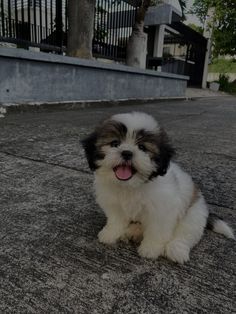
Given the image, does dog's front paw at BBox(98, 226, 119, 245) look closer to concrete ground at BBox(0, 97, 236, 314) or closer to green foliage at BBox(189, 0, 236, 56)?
concrete ground at BBox(0, 97, 236, 314)

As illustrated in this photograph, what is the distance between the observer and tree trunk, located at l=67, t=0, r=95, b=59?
8.20 m

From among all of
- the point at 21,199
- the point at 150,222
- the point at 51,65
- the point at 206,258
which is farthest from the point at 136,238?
the point at 51,65

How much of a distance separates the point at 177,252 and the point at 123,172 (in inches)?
21.8

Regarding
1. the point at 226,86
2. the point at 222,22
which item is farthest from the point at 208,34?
the point at 226,86

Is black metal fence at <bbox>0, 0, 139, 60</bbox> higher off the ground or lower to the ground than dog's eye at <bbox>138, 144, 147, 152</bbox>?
higher

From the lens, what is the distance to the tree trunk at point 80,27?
8.20m

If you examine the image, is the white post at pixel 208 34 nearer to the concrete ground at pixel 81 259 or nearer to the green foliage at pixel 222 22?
the green foliage at pixel 222 22

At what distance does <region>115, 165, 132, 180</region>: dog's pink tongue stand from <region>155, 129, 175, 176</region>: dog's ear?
0.55 feet

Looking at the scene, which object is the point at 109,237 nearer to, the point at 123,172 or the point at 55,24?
the point at 123,172

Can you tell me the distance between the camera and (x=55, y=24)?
29.2 feet

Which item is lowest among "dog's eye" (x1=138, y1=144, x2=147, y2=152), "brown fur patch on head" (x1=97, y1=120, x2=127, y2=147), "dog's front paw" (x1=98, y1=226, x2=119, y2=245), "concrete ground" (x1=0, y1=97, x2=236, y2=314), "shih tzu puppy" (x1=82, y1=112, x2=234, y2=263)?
"concrete ground" (x1=0, y1=97, x2=236, y2=314)

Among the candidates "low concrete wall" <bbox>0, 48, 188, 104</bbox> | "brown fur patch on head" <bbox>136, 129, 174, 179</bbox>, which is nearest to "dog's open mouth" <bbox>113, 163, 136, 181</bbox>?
"brown fur patch on head" <bbox>136, 129, 174, 179</bbox>

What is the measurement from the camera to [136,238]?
205 centimetres

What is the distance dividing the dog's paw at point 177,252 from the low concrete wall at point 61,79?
5.53 metres
